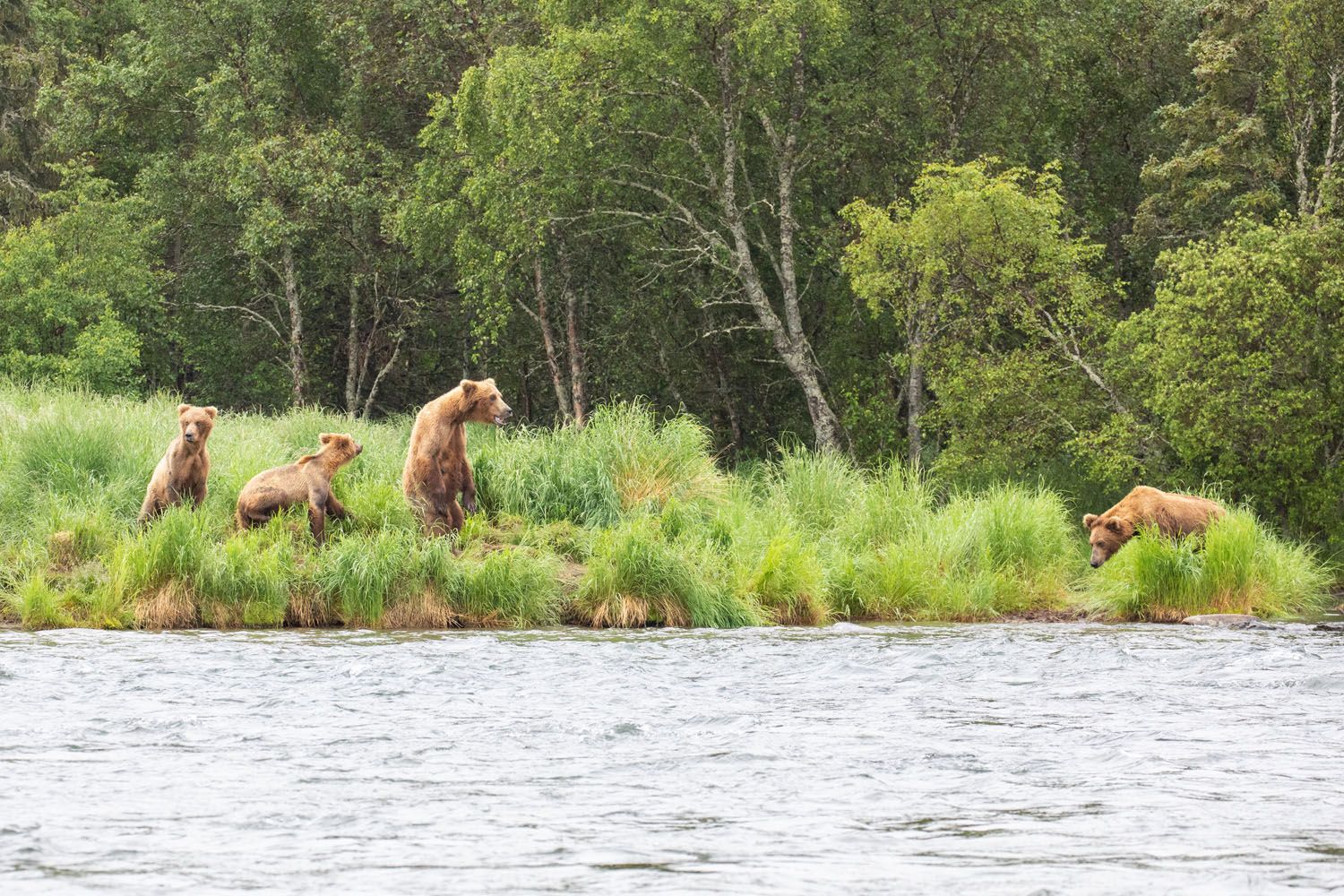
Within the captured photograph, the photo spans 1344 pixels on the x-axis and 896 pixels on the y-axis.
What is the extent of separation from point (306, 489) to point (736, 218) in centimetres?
1662

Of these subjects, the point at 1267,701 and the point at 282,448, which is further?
the point at 282,448

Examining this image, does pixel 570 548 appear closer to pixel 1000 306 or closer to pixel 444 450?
pixel 444 450

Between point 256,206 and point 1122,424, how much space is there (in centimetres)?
1933

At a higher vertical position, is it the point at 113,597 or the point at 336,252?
the point at 336,252

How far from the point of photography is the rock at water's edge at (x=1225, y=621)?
13.7m

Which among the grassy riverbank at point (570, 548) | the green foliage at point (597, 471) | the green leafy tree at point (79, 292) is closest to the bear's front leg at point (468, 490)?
the grassy riverbank at point (570, 548)

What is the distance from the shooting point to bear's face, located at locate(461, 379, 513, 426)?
48.4 ft

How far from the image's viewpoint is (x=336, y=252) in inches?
1443

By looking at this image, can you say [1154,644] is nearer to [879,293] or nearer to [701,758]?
[701,758]

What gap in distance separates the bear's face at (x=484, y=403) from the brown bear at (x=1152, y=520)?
245 inches

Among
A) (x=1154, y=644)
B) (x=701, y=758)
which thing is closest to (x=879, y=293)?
(x=1154, y=644)

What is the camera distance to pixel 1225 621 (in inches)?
556

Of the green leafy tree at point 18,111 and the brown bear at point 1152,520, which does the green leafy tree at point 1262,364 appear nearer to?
the brown bear at point 1152,520

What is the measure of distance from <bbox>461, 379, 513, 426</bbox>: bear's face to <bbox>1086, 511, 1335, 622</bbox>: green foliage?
19.3ft
